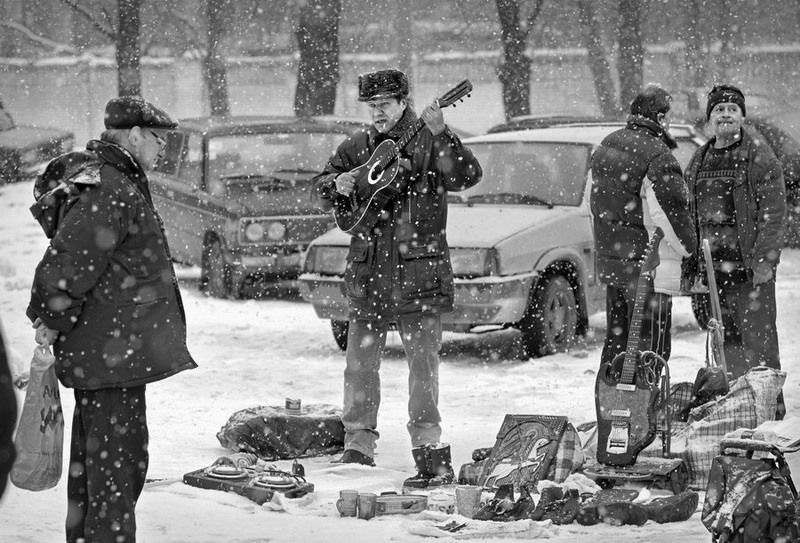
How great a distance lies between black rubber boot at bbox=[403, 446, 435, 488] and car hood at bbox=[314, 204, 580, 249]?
11.0 ft

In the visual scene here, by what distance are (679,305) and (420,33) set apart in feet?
82.3

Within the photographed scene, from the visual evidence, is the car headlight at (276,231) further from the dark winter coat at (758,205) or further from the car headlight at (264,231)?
the dark winter coat at (758,205)

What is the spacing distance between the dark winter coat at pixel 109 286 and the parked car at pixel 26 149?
18337 millimetres

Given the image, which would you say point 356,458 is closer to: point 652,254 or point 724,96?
point 652,254

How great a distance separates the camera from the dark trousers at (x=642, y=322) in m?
7.48

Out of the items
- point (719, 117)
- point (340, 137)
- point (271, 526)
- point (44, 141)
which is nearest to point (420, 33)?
point (44, 141)

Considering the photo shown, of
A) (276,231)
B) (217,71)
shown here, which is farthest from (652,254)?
(217,71)

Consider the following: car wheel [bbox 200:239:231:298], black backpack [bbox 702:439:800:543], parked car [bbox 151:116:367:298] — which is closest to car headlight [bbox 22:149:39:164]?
parked car [bbox 151:116:367:298]

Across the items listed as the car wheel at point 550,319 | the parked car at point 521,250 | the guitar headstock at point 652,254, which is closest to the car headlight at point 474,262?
the parked car at point 521,250

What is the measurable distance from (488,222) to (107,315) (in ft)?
19.2

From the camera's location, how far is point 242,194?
13836 mm

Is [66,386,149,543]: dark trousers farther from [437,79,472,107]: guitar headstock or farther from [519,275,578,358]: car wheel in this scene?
[519,275,578,358]: car wheel

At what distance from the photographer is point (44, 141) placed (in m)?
23.7

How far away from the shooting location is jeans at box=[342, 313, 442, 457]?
23.6ft
